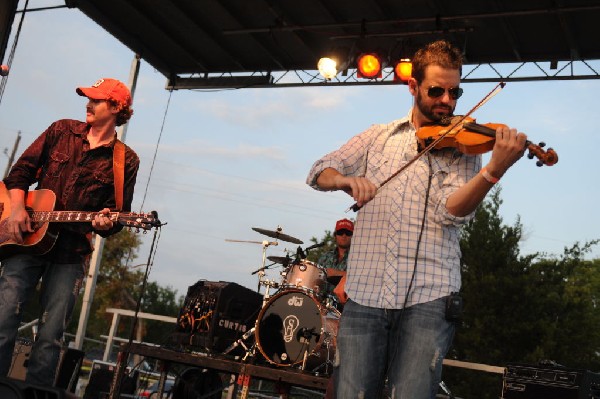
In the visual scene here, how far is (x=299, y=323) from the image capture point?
7.23 m

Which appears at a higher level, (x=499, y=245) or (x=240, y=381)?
(x=499, y=245)

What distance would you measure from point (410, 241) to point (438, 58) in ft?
2.54

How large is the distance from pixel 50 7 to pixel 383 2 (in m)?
4.53

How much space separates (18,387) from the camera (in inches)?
91.0

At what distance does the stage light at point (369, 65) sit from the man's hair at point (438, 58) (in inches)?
291

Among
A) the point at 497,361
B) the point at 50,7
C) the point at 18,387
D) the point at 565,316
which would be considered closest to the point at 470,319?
the point at 497,361

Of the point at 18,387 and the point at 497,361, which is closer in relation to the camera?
the point at 18,387

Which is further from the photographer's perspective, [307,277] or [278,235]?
[278,235]

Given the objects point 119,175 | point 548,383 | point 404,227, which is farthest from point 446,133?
point 548,383

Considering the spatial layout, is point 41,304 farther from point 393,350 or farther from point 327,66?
point 327,66

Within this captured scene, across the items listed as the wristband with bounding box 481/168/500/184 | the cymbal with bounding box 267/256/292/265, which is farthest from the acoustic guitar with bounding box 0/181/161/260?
the cymbal with bounding box 267/256/292/265

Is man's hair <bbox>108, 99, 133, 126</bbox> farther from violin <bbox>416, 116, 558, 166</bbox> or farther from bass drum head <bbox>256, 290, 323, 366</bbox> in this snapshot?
bass drum head <bbox>256, 290, 323, 366</bbox>

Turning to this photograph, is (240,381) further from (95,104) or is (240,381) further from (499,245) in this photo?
(499,245)

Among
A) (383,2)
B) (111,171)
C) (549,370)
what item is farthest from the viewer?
(383,2)
